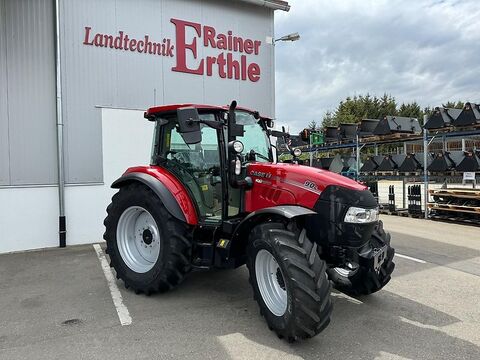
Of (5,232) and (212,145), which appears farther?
(5,232)

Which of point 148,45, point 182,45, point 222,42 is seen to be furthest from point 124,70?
point 222,42

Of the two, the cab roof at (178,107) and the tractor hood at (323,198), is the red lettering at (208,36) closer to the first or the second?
the cab roof at (178,107)

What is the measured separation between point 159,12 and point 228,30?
1.58 meters

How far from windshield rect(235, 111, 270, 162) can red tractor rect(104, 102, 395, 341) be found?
2cm

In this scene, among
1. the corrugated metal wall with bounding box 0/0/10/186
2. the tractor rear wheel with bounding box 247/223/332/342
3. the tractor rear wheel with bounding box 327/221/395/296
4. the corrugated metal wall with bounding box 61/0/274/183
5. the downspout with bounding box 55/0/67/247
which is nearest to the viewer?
the tractor rear wheel with bounding box 247/223/332/342

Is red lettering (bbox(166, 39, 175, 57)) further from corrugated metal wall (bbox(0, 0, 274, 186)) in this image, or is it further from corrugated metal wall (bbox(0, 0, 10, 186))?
corrugated metal wall (bbox(0, 0, 10, 186))

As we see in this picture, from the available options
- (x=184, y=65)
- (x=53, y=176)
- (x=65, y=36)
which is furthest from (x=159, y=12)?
(x=53, y=176)

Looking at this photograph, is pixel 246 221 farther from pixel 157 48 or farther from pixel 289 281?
pixel 157 48

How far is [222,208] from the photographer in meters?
4.31

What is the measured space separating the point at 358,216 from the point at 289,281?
2.92ft

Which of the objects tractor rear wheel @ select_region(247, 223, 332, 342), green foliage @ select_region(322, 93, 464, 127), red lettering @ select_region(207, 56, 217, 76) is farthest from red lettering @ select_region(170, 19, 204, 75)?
green foliage @ select_region(322, 93, 464, 127)

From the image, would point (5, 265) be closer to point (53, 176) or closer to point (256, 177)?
point (53, 176)

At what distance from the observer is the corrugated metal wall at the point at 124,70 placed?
7379 millimetres

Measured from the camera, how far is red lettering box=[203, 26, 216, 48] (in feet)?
28.4
